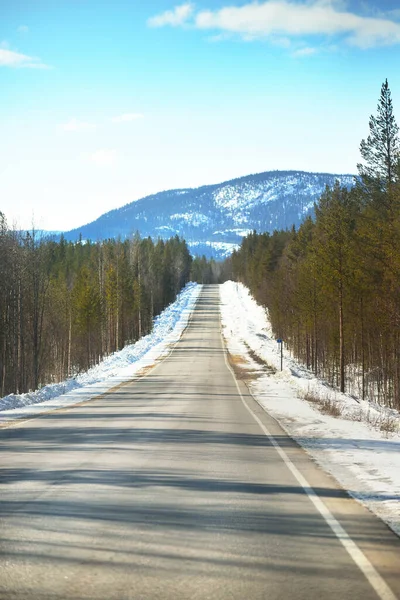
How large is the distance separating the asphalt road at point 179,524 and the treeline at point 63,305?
32392 millimetres

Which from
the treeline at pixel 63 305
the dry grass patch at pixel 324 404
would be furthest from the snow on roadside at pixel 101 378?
the dry grass patch at pixel 324 404

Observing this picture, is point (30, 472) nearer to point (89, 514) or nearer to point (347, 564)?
point (89, 514)

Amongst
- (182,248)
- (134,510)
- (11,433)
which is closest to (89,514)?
(134,510)

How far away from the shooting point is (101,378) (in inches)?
1495

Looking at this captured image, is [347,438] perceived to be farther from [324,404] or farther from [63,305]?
[63,305]

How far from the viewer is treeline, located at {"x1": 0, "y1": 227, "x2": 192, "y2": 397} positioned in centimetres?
4547

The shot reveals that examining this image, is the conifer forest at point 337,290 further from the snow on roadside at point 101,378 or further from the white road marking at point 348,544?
the white road marking at point 348,544

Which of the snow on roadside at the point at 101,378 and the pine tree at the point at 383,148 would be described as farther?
the pine tree at the point at 383,148

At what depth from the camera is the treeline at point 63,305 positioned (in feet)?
149

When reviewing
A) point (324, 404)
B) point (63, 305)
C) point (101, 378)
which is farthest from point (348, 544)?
point (63, 305)

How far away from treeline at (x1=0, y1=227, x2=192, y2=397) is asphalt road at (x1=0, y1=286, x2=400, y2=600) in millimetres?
32392

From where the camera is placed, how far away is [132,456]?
34.1 feet

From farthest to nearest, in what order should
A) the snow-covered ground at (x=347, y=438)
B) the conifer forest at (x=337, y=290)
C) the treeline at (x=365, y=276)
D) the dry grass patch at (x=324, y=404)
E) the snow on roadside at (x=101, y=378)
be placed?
1. the conifer forest at (x=337, y=290)
2. the treeline at (x=365, y=276)
3. the snow on roadside at (x=101, y=378)
4. the dry grass patch at (x=324, y=404)
5. the snow-covered ground at (x=347, y=438)

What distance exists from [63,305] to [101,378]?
4811 cm
